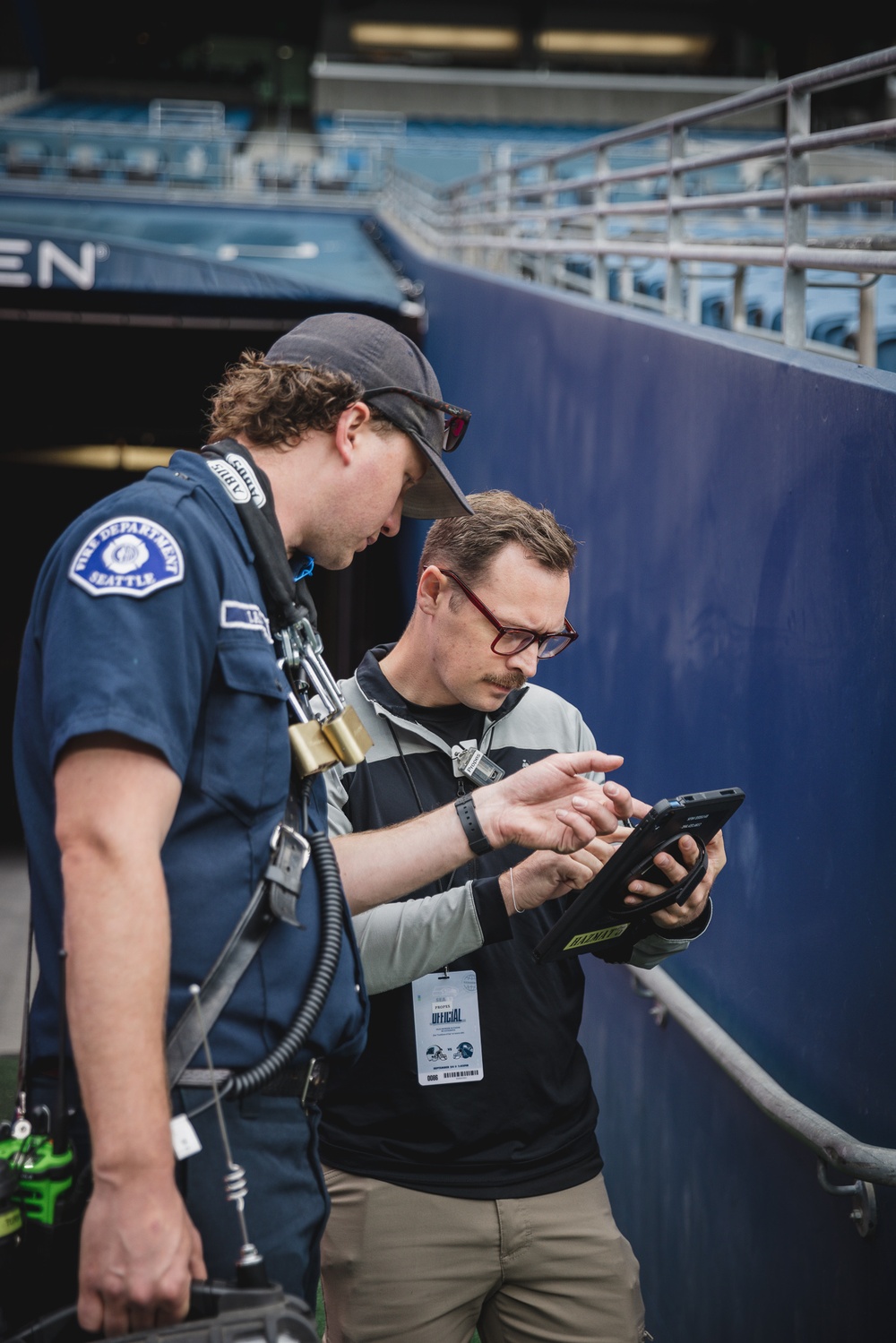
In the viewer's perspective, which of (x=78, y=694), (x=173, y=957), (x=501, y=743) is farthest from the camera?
(x=501, y=743)

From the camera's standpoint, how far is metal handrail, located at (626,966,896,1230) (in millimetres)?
1952

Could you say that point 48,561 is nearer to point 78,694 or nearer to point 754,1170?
point 78,694

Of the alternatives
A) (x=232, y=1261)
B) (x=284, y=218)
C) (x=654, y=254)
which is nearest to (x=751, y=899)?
(x=232, y=1261)

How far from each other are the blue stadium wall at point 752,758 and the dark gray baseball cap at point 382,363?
81 cm

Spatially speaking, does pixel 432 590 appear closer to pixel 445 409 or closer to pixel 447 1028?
pixel 445 409

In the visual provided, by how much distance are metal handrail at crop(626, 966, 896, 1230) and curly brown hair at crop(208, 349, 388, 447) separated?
1411mm

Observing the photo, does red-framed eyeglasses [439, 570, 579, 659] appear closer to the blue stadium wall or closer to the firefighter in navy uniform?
the firefighter in navy uniform

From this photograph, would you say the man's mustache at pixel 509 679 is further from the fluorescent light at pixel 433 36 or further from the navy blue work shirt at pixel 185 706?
the fluorescent light at pixel 433 36

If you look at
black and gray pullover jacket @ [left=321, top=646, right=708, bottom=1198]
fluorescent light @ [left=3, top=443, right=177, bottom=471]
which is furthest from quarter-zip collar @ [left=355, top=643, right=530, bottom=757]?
fluorescent light @ [left=3, top=443, right=177, bottom=471]

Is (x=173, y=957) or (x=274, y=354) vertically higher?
(x=274, y=354)

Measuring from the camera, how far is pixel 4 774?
10.2 meters

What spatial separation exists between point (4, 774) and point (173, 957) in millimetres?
9365

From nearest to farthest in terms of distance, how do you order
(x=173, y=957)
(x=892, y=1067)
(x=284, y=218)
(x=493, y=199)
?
(x=173, y=957) < (x=892, y=1067) < (x=493, y=199) < (x=284, y=218)

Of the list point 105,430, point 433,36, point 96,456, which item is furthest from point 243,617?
point 433,36
